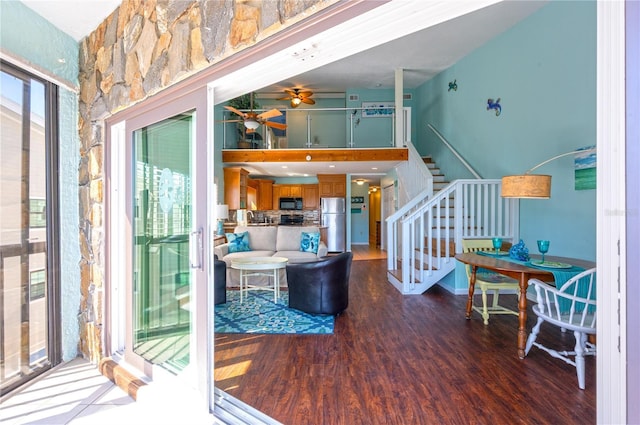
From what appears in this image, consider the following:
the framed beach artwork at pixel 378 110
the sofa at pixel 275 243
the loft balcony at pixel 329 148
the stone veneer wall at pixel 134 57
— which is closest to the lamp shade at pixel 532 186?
the stone veneer wall at pixel 134 57

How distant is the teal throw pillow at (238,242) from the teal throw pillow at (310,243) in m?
1.01

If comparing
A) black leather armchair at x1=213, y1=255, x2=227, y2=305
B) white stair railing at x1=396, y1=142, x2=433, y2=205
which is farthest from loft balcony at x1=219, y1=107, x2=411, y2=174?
black leather armchair at x1=213, y1=255, x2=227, y2=305

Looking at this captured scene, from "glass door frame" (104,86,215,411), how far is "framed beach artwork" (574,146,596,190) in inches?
155

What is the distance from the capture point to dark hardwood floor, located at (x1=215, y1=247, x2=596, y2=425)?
183 centimetres

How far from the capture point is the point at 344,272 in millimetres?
3557

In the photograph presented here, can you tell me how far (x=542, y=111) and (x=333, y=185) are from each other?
17.9 feet

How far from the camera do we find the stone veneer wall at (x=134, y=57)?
57.0 inches

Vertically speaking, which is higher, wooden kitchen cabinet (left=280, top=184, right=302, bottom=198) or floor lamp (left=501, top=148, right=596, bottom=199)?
wooden kitchen cabinet (left=280, top=184, right=302, bottom=198)

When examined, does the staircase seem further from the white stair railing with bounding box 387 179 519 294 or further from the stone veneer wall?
the stone veneer wall

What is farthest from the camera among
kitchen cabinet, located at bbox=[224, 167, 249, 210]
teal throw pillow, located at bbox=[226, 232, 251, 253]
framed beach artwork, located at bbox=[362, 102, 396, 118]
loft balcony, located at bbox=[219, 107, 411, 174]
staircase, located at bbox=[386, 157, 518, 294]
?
framed beach artwork, located at bbox=[362, 102, 396, 118]

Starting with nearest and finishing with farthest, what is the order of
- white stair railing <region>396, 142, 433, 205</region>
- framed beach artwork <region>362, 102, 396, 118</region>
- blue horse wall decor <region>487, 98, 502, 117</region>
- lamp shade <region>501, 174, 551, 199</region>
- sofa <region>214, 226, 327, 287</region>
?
lamp shade <region>501, 174, 551, 199</region>, blue horse wall decor <region>487, 98, 502, 117</region>, sofa <region>214, 226, 327, 287</region>, white stair railing <region>396, 142, 433, 205</region>, framed beach artwork <region>362, 102, 396, 118</region>

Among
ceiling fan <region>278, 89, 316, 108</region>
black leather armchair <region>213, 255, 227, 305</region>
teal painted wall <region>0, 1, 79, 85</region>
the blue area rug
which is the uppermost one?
ceiling fan <region>278, 89, 316, 108</region>

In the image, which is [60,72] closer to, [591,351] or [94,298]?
[94,298]

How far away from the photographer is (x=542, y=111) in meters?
4.12
